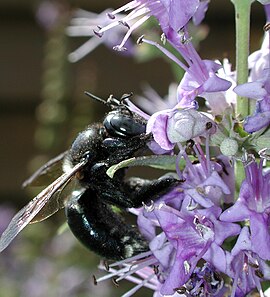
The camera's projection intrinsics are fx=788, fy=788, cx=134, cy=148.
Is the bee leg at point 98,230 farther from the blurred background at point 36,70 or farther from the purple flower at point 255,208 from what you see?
the blurred background at point 36,70

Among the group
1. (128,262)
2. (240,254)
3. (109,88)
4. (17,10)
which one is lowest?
(109,88)

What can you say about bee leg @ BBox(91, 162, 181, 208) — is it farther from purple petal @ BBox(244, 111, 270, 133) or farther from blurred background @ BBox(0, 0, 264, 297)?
blurred background @ BBox(0, 0, 264, 297)

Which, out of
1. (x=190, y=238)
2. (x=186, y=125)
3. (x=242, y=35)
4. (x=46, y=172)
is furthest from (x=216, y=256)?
(x=46, y=172)

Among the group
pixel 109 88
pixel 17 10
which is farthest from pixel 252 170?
pixel 17 10

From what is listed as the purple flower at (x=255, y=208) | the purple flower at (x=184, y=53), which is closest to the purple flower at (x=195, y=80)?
the purple flower at (x=184, y=53)

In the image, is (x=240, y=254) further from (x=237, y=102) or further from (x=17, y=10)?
(x=17, y=10)

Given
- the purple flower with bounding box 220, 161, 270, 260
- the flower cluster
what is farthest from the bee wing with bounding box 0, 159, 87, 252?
the purple flower with bounding box 220, 161, 270, 260
